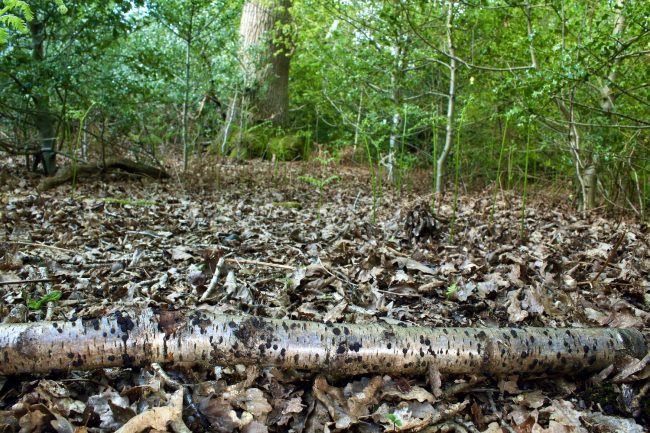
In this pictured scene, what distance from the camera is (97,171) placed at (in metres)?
6.72

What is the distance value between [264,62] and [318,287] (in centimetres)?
746

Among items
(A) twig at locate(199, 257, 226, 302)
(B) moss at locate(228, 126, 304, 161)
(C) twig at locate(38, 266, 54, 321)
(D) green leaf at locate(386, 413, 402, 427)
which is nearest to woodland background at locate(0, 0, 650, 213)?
(B) moss at locate(228, 126, 304, 161)

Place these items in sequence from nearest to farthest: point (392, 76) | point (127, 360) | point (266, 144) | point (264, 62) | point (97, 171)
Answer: point (127, 360)
point (97, 171)
point (392, 76)
point (264, 62)
point (266, 144)

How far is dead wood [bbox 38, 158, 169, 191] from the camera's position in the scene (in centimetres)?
602

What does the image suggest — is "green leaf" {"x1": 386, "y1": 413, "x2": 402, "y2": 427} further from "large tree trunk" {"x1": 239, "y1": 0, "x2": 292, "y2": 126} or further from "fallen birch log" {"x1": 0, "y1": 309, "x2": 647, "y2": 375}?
"large tree trunk" {"x1": 239, "y1": 0, "x2": 292, "y2": 126}

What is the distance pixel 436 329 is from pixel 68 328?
4.96 feet

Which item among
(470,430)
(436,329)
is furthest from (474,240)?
(470,430)

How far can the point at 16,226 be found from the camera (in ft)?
13.3

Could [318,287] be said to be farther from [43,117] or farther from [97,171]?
[43,117]

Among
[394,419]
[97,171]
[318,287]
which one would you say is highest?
[97,171]

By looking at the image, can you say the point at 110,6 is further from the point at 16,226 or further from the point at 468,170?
the point at 468,170

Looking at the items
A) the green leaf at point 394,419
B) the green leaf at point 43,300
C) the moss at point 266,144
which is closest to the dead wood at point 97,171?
the moss at point 266,144

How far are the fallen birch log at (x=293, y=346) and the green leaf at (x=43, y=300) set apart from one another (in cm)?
71

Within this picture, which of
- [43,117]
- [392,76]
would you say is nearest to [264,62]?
[392,76]
